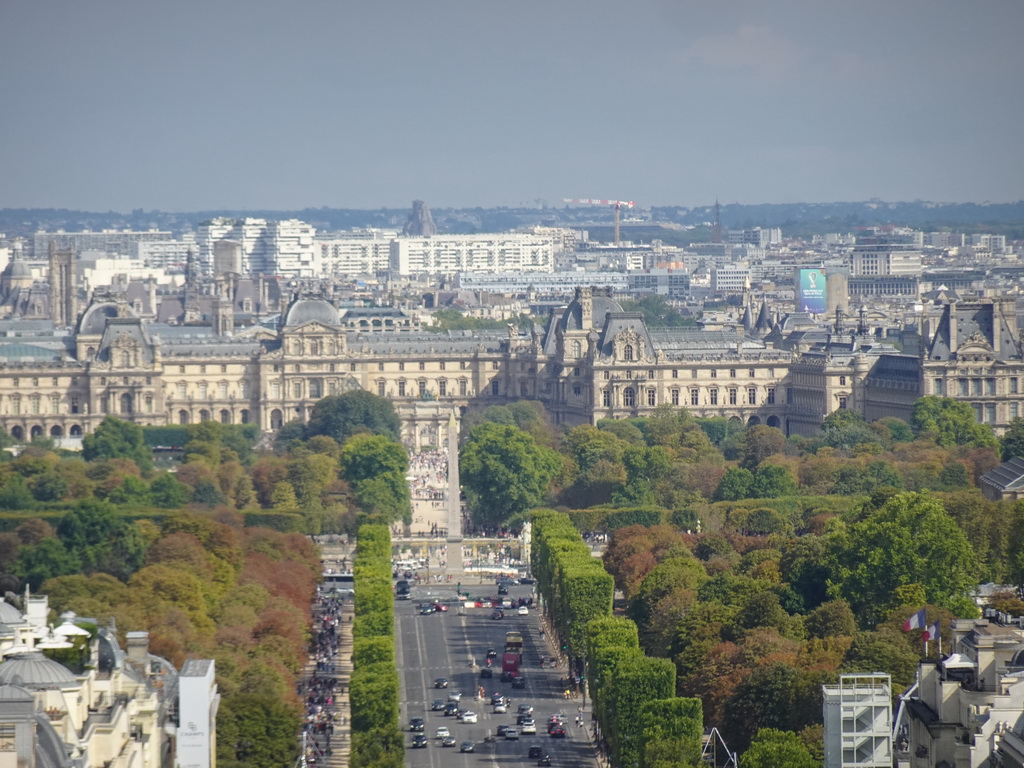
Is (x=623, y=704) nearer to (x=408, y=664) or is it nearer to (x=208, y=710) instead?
(x=208, y=710)

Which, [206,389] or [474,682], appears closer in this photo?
[474,682]

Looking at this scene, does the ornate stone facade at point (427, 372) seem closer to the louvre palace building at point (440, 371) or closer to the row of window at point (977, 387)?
the louvre palace building at point (440, 371)

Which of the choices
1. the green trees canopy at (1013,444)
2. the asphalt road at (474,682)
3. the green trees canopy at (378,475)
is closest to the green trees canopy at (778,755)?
the asphalt road at (474,682)

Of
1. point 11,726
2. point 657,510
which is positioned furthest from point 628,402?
point 11,726

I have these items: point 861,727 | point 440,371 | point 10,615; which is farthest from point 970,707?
point 440,371

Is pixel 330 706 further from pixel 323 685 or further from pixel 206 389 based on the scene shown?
pixel 206 389

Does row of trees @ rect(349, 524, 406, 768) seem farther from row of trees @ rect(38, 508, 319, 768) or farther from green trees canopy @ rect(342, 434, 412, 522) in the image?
green trees canopy @ rect(342, 434, 412, 522)
